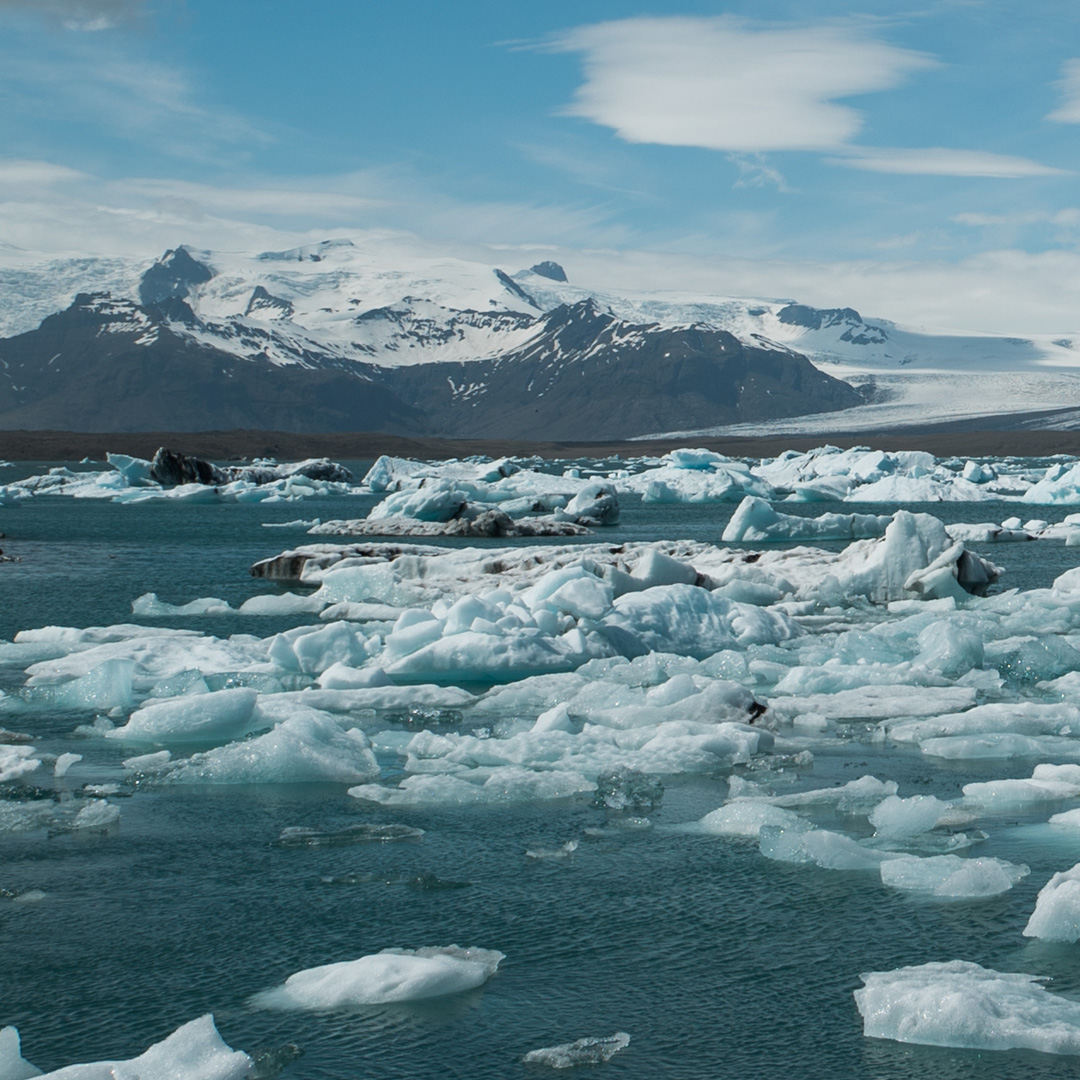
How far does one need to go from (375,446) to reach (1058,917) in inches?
5260

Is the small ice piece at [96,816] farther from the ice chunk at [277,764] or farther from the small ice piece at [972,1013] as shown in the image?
the small ice piece at [972,1013]

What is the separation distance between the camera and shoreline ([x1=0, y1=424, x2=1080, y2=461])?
113m

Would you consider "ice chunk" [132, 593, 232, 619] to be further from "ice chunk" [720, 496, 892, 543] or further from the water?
"ice chunk" [720, 496, 892, 543]

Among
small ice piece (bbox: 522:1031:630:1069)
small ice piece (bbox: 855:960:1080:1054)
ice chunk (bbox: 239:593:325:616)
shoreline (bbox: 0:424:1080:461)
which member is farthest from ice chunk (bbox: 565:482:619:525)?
shoreline (bbox: 0:424:1080:461)

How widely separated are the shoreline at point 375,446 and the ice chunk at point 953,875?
3883 inches

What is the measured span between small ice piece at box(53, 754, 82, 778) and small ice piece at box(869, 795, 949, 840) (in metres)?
4.88

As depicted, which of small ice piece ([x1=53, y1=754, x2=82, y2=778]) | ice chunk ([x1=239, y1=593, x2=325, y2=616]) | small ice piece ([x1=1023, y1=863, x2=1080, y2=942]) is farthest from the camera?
ice chunk ([x1=239, y1=593, x2=325, y2=616])

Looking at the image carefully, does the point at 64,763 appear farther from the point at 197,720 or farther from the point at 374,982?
the point at 374,982

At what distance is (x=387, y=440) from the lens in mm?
142125

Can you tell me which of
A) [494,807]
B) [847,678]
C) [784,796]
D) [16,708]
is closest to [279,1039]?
[494,807]

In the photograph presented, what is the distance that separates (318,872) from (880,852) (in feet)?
8.82

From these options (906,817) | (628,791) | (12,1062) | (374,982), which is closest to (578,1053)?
(374,982)

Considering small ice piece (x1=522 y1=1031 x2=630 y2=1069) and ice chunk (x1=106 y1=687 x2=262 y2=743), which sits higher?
ice chunk (x1=106 y1=687 x2=262 y2=743)

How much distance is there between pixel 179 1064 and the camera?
4.03 m
